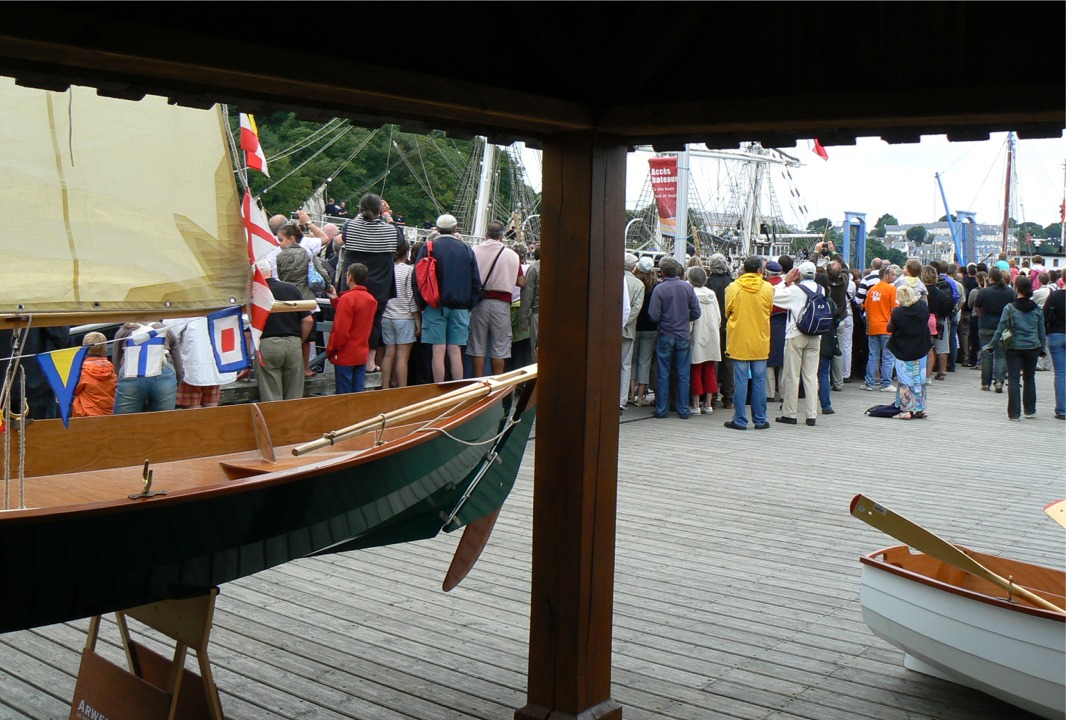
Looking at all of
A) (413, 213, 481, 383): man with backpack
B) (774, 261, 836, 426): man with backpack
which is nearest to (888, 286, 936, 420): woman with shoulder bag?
(774, 261, 836, 426): man with backpack

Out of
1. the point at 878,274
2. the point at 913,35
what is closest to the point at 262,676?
the point at 913,35

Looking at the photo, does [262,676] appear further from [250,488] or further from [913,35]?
[913,35]

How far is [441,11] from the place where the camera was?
363 cm

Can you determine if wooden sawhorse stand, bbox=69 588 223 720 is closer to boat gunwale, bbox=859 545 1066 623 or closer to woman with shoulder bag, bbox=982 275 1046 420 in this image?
boat gunwale, bbox=859 545 1066 623

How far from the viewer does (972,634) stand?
174 inches

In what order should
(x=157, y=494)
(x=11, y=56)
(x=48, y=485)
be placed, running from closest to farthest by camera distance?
(x=11, y=56) < (x=157, y=494) < (x=48, y=485)

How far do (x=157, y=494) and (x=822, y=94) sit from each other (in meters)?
2.78

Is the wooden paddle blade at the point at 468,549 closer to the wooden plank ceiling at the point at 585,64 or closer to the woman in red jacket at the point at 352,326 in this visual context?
the wooden plank ceiling at the point at 585,64

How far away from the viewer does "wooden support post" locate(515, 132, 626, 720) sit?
3.99 metres

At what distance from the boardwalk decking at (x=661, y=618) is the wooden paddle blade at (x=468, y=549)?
386mm

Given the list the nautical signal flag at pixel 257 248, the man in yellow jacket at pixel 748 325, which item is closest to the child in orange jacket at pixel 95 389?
the nautical signal flag at pixel 257 248

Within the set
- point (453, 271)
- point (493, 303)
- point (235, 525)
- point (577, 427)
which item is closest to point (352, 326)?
point (453, 271)

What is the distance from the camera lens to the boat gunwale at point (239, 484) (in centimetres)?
357

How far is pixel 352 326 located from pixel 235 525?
5993 mm
